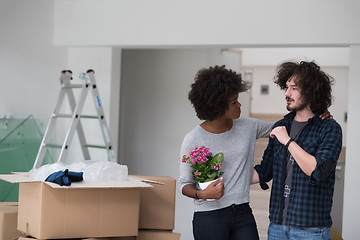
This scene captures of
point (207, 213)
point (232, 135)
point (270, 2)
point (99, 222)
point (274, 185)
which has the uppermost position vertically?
point (270, 2)

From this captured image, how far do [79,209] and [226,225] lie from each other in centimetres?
84

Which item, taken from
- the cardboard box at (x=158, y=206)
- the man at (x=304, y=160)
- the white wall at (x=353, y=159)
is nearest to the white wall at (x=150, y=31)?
the white wall at (x=353, y=159)

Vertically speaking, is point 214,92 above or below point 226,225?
above

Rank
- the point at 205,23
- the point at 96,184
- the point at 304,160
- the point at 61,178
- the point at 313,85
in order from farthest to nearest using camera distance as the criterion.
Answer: the point at 205,23 < the point at 96,184 < the point at 61,178 < the point at 313,85 < the point at 304,160

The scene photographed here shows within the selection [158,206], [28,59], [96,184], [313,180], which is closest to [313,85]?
[313,180]

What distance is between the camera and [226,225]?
2.11 m

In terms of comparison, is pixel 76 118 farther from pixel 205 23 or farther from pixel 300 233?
pixel 300 233

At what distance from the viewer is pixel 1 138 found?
13.1 feet

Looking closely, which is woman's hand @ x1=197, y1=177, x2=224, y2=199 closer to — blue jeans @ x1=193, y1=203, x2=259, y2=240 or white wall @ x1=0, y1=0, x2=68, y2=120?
blue jeans @ x1=193, y1=203, x2=259, y2=240

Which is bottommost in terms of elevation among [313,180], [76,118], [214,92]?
[313,180]

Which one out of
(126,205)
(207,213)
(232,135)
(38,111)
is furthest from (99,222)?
(38,111)

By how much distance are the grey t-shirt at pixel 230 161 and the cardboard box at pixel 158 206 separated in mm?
708

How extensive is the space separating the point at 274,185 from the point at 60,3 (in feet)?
10.7

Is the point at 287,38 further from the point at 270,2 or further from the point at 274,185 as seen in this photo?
the point at 274,185
